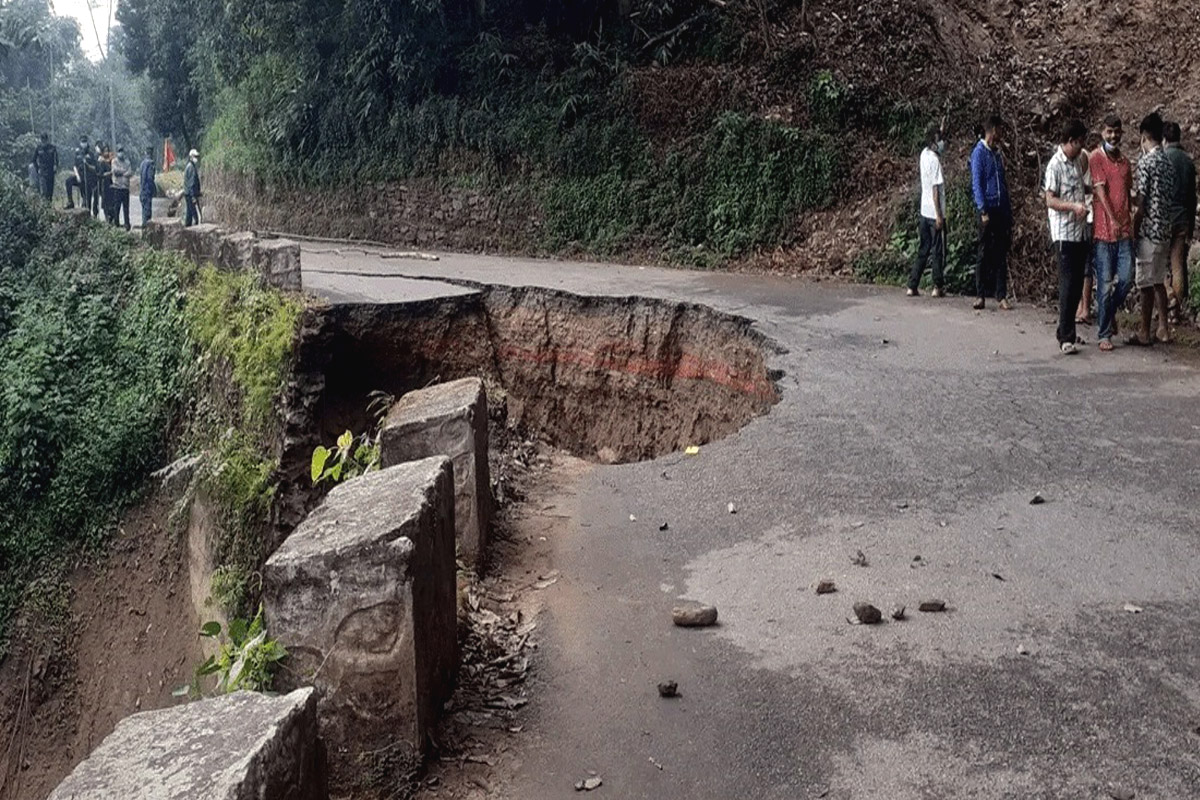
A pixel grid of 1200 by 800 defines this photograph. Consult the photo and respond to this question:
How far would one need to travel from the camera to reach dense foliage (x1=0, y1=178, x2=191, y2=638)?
1492 cm

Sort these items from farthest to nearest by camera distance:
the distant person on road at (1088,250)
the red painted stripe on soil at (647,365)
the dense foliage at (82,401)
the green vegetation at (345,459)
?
the dense foliage at (82,401) → the red painted stripe on soil at (647,365) → the distant person on road at (1088,250) → the green vegetation at (345,459)

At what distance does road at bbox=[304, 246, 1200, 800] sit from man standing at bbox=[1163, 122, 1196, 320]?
179 centimetres

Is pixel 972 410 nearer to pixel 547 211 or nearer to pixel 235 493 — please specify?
pixel 235 493

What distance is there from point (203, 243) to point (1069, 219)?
38.0ft

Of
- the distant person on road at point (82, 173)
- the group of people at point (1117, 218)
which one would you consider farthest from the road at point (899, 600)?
the distant person on road at point (82, 173)

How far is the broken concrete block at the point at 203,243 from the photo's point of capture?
15.6 m

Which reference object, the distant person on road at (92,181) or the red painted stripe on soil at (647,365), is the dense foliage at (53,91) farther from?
the red painted stripe on soil at (647,365)

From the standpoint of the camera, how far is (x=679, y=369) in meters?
12.3

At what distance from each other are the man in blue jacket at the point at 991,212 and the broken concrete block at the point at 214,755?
1098cm

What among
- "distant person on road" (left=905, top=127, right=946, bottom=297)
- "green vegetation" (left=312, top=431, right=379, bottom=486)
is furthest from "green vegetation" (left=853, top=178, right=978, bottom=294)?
"green vegetation" (left=312, top=431, right=379, bottom=486)

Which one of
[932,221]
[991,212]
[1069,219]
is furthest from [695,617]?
[932,221]

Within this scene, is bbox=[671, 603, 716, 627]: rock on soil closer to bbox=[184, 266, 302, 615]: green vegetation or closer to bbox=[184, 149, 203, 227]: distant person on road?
bbox=[184, 266, 302, 615]: green vegetation

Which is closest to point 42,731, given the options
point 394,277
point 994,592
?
point 394,277

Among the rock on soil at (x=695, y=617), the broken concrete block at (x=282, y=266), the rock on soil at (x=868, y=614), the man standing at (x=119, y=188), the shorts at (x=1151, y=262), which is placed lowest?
the rock on soil at (x=695, y=617)
